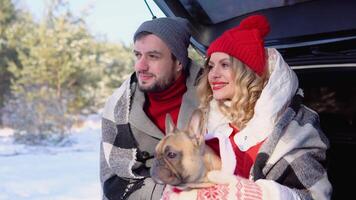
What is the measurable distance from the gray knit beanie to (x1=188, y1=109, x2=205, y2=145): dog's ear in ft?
2.04

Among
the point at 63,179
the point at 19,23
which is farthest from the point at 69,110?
the point at 63,179

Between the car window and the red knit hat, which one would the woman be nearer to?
the red knit hat

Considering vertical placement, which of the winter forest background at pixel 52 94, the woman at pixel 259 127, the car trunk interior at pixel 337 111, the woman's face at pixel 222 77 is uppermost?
the woman's face at pixel 222 77

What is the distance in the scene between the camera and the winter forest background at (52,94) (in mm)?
7227

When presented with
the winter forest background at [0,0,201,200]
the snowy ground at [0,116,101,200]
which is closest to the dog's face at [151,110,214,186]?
the snowy ground at [0,116,101,200]

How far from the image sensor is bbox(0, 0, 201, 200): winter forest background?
7.23 meters

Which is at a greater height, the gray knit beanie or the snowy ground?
the gray knit beanie

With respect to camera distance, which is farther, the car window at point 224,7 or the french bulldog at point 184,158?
the car window at point 224,7

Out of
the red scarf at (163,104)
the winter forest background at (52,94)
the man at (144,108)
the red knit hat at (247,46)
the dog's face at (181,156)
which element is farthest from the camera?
the winter forest background at (52,94)

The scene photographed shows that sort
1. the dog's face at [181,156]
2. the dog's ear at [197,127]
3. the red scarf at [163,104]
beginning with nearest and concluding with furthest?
1. the dog's face at [181,156]
2. the dog's ear at [197,127]
3. the red scarf at [163,104]

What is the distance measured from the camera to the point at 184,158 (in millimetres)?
1742

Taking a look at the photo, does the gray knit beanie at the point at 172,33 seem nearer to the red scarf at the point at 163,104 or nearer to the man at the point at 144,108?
the man at the point at 144,108

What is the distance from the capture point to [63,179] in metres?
6.36

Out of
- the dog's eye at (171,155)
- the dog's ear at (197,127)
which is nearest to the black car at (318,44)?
the dog's ear at (197,127)
